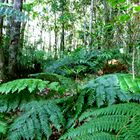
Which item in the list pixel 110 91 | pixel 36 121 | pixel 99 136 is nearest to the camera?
pixel 99 136

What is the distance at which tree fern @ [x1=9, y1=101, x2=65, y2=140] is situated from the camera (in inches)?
85.7

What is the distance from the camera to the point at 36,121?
7.48 feet

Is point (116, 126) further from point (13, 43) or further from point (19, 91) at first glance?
point (13, 43)

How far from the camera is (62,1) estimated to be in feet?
70.4

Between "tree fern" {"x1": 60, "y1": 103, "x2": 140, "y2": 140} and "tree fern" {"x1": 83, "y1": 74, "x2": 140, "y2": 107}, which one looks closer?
"tree fern" {"x1": 60, "y1": 103, "x2": 140, "y2": 140}

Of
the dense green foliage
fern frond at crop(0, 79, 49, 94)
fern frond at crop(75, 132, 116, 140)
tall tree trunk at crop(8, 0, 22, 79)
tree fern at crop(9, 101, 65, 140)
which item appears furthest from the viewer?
tall tree trunk at crop(8, 0, 22, 79)

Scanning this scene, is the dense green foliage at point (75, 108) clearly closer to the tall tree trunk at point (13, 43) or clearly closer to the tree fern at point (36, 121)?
the tree fern at point (36, 121)

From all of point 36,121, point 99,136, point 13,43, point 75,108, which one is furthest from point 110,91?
point 13,43

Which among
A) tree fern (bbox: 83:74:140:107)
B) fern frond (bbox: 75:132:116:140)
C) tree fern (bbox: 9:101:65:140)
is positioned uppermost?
tree fern (bbox: 83:74:140:107)

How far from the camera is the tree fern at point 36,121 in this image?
218 cm

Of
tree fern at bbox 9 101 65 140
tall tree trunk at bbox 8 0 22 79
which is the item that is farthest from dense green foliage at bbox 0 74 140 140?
tall tree trunk at bbox 8 0 22 79

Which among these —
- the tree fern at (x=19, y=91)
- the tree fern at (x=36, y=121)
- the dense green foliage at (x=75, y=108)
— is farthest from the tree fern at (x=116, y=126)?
the tree fern at (x=19, y=91)

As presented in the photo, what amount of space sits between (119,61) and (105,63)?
39 cm

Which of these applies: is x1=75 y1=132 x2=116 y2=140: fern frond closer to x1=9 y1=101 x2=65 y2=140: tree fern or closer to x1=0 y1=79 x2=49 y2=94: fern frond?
x1=9 y1=101 x2=65 y2=140: tree fern
